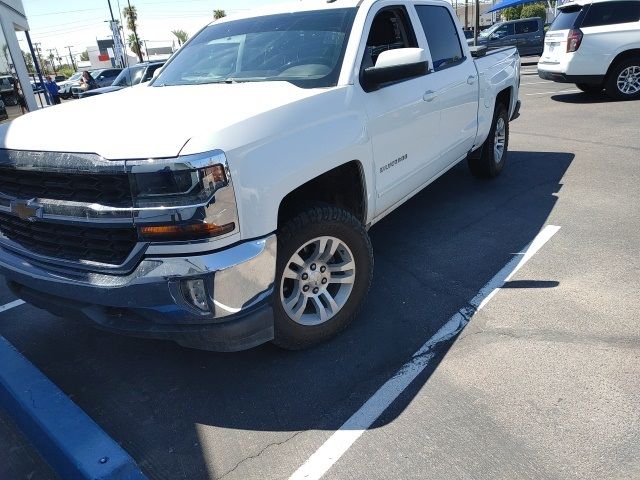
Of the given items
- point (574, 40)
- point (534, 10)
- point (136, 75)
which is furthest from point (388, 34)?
point (534, 10)

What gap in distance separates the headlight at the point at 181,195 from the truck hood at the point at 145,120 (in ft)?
0.26

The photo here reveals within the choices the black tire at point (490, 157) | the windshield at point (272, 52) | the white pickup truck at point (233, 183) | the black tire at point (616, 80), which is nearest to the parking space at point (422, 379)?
the white pickup truck at point (233, 183)

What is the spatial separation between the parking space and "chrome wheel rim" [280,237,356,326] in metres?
0.26

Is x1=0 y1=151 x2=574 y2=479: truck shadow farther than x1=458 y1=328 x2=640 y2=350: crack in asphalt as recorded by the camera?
No

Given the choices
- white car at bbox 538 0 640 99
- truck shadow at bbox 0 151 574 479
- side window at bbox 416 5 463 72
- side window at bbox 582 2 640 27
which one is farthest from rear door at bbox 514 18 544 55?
truck shadow at bbox 0 151 574 479

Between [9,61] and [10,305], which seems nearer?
[10,305]

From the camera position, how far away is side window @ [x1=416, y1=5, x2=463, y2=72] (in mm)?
4336

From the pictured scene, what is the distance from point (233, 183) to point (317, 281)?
97 centimetres

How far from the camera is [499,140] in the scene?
6.18 m

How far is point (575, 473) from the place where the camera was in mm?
2164

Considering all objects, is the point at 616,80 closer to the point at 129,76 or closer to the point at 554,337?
the point at 554,337

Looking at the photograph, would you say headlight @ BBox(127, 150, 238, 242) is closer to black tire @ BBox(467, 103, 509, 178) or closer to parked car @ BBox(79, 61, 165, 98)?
black tire @ BBox(467, 103, 509, 178)

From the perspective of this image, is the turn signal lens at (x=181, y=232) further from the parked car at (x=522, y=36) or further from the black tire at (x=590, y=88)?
the parked car at (x=522, y=36)

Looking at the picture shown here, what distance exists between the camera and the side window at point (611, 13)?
33.7 ft
